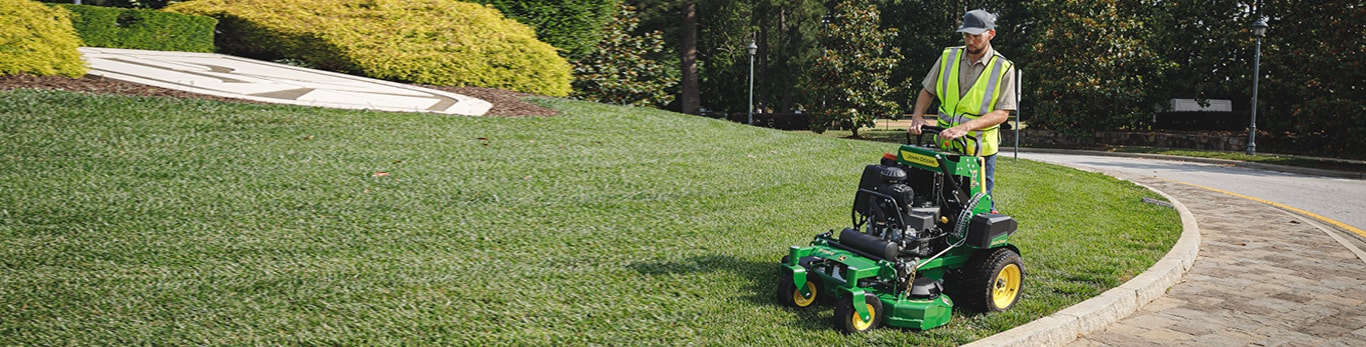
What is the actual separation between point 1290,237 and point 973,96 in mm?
5251

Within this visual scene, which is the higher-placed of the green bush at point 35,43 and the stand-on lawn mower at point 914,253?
the green bush at point 35,43

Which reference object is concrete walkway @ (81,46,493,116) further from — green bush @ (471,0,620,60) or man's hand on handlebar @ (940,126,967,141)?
man's hand on handlebar @ (940,126,967,141)

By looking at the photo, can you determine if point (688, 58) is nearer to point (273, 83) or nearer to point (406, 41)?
point (406, 41)

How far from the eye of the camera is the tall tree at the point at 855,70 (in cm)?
3162

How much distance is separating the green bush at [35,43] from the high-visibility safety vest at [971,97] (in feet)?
31.3

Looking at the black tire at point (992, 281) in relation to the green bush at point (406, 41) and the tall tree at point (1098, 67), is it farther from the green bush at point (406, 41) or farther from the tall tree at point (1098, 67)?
the tall tree at point (1098, 67)

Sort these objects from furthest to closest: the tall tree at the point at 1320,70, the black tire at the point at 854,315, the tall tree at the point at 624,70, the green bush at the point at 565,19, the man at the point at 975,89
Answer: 1. the tall tree at the point at 1320,70
2. the tall tree at the point at 624,70
3. the green bush at the point at 565,19
4. the man at the point at 975,89
5. the black tire at the point at 854,315

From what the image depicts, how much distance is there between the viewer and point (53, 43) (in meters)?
9.38

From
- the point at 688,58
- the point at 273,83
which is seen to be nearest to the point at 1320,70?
the point at 688,58

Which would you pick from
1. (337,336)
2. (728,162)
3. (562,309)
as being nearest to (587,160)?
(728,162)

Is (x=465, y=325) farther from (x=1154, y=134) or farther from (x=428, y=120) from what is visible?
(x=1154, y=134)

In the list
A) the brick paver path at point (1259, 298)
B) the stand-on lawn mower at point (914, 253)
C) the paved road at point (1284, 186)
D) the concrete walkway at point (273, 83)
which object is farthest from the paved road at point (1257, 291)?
the concrete walkway at point (273, 83)

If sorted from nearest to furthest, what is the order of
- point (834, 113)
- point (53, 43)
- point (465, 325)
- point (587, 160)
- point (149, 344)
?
point (149, 344)
point (465, 325)
point (587, 160)
point (53, 43)
point (834, 113)

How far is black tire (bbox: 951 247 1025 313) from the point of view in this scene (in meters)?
4.39
